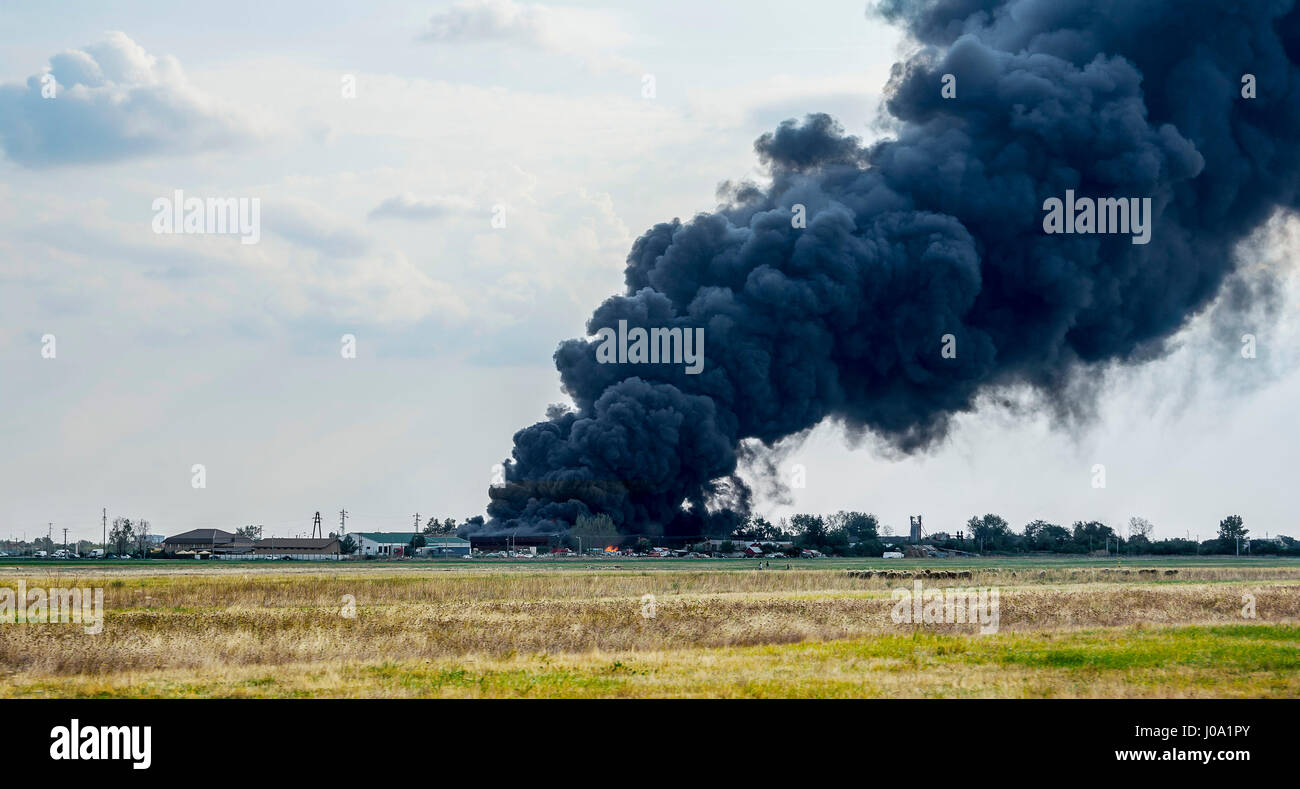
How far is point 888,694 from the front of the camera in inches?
918

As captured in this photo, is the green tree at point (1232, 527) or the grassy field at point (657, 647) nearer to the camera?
the grassy field at point (657, 647)

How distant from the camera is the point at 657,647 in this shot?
3259 cm

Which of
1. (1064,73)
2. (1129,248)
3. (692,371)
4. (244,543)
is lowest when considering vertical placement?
(244,543)

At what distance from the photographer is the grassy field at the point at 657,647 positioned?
80.7 feet

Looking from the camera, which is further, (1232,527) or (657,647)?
(1232,527)

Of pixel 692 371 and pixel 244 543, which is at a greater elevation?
pixel 692 371

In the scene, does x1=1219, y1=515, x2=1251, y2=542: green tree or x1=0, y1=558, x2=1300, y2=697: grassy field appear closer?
x1=0, y1=558, x2=1300, y2=697: grassy field

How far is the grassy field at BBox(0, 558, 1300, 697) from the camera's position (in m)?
24.6
